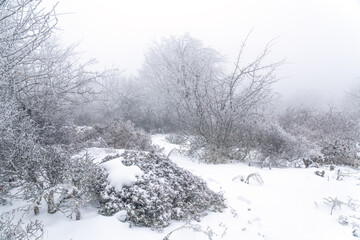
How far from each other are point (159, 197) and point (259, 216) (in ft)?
4.65

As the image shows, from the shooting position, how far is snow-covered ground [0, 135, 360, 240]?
7.59 feet

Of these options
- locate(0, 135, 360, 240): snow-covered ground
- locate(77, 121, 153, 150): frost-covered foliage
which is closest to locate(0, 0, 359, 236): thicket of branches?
locate(77, 121, 153, 150): frost-covered foliage

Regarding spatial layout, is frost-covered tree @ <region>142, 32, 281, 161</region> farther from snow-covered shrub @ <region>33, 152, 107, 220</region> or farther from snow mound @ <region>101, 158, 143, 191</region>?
snow-covered shrub @ <region>33, 152, 107, 220</region>

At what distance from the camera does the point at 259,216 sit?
3051 millimetres

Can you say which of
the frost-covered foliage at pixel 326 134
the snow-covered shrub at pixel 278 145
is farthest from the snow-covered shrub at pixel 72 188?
the frost-covered foliage at pixel 326 134

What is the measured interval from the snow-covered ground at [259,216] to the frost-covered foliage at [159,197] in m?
0.10

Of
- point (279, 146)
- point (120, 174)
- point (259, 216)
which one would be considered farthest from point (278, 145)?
point (120, 174)

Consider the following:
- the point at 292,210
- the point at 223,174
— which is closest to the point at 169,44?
the point at 223,174

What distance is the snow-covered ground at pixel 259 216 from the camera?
2.31m

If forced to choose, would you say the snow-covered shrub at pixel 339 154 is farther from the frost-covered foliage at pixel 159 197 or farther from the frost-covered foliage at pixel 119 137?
the frost-covered foliage at pixel 119 137

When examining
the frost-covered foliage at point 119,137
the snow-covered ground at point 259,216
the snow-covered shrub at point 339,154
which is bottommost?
the snow-covered ground at point 259,216

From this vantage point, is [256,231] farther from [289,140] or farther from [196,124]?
[196,124]

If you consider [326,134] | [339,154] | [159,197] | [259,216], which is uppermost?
[326,134]

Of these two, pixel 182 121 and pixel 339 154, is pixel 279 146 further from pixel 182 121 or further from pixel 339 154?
pixel 182 121
